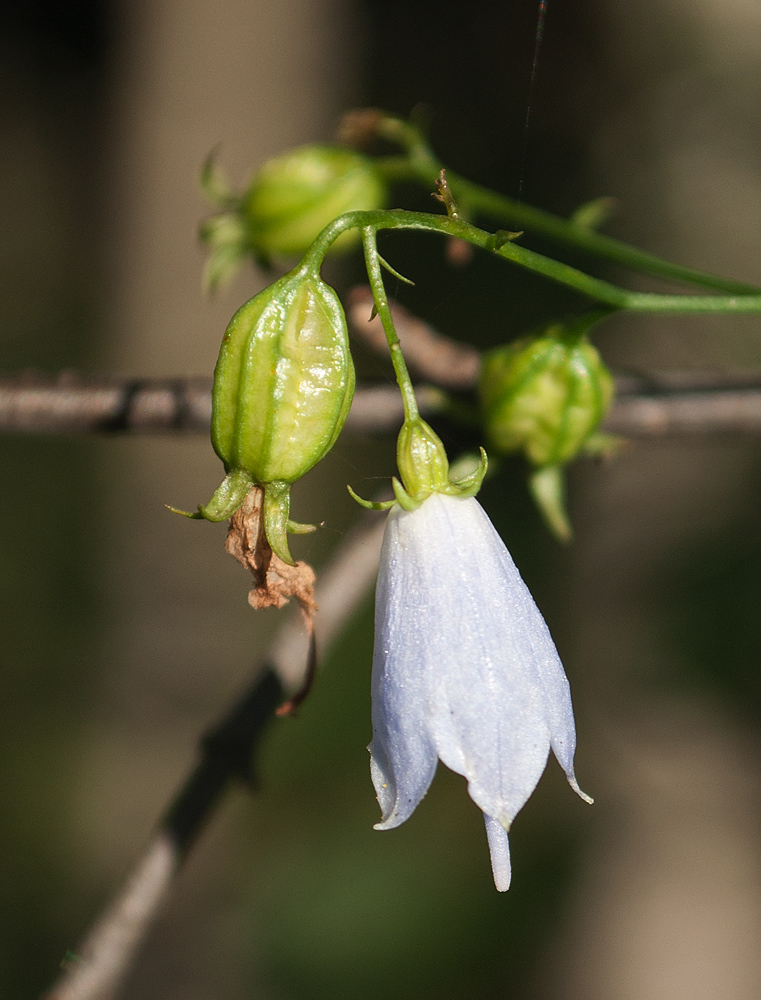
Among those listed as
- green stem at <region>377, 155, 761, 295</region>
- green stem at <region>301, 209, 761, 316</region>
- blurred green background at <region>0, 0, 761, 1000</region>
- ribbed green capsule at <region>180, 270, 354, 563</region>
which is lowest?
blurred green background at <region>0, 0, 761, 1000</region>

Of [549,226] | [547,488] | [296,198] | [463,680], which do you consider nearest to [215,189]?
[296,198]

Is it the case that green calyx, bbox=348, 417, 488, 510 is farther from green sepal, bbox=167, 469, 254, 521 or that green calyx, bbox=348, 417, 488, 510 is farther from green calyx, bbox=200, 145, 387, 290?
green calyx, bbox=200, 145, 387, 290

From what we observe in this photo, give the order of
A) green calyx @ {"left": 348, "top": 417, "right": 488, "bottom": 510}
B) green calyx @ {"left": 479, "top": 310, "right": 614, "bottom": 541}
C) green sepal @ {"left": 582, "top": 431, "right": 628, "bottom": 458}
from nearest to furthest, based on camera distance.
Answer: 1. green calyx @ {"left": 348, "top": 417, "right": 488, "bottom": 510}
2. green calyx @ {"left": 479, "top": 310, "right": 614, "bottom": 541}
3. green sepal @ {"left": 582, "top": 431, "right": 628, "bottom": 458}

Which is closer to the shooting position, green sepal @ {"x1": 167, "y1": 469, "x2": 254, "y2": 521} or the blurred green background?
green sepal @ {"x1": 167, "y1": 469, "x2": 254, "y2": 521}

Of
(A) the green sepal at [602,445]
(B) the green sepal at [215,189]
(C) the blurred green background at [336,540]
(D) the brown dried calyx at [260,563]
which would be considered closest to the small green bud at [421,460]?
(D) the brown dried calyx at [260,563]

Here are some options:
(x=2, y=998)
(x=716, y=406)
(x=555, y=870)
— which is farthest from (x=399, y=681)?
(x=2, y=998)

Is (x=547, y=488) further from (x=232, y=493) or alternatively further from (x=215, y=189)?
(x=215, y=189)

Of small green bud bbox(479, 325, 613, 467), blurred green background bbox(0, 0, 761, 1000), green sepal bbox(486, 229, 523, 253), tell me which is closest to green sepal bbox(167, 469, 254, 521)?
green sepal bbox(486, 229, 523, 253)
